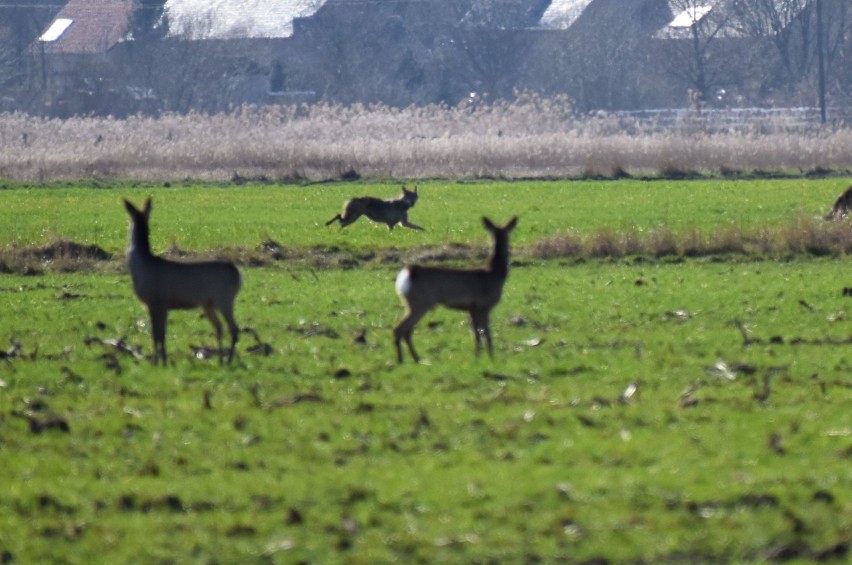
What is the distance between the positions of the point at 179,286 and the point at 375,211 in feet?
55.1

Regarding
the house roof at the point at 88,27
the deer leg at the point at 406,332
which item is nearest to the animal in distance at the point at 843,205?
the deer leg at the point at 406,332

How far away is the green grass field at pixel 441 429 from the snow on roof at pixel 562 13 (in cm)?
6730

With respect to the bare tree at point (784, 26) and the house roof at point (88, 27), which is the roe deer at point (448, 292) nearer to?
the bare tree at point (784, 26)

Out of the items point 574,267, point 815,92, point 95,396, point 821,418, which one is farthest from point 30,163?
point 815,92

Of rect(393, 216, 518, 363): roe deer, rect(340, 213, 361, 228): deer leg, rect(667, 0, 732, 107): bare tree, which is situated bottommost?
rect(340, 213, 361, 228): deer leg

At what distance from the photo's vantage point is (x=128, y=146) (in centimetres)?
4856

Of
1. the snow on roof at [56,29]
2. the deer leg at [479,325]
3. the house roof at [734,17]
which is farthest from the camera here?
the snow on roof at [56,29]

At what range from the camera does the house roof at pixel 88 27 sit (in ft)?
299

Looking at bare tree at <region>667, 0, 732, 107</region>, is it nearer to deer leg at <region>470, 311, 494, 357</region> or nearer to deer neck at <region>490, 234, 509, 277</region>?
deer neck at <region>490, 234, 509, 277</region>

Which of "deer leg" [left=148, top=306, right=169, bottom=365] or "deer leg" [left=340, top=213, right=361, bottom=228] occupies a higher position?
"deer leg" [left=148, top=306, right=169, bottom=365]

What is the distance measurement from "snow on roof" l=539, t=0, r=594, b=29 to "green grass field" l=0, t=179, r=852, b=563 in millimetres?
67300

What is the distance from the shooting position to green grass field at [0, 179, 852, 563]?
25.2 feet

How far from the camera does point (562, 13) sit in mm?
88312

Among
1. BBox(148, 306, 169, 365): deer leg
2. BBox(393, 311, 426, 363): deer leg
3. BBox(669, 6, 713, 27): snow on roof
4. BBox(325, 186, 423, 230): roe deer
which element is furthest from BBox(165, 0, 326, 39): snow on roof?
BBox(393, 311, 426, 363): deer leg
